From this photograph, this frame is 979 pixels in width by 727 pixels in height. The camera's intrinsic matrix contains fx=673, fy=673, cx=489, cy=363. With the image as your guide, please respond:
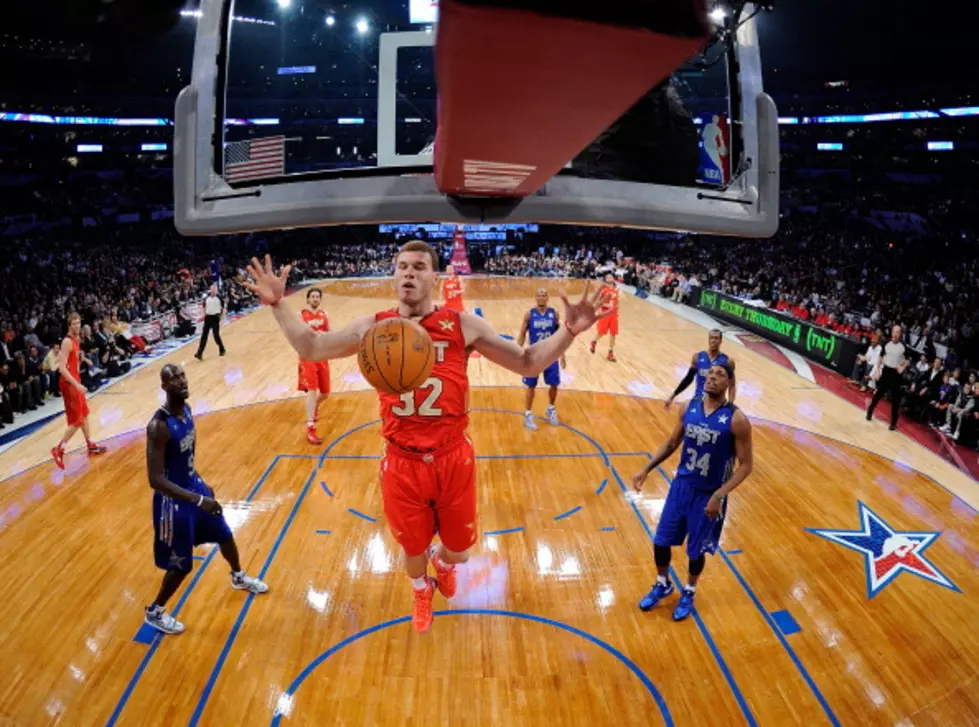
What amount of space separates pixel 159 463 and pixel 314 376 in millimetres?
3988

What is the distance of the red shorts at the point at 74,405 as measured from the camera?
772 centimetres

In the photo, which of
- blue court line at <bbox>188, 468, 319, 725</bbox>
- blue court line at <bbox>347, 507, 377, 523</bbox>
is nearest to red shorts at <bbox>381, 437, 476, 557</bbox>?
blue court line at <bbox>188, 468, 319, 725</bbox>

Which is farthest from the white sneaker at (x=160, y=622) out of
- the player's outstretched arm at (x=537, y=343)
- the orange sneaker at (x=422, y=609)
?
the player's outstretched arm at (x=537, y=343)

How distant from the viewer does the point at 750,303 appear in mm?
17750

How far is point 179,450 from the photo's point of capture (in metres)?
4.53

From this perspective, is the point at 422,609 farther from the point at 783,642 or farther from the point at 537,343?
the point at 783,642

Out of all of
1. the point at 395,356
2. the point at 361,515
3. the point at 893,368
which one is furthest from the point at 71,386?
the point at 893,368

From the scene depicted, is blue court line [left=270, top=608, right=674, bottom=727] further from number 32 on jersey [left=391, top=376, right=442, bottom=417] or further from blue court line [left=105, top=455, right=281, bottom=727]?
number 32 on jersey [left=391, top=376, right=442, bottom=417]

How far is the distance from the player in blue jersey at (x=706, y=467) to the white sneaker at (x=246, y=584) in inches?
121

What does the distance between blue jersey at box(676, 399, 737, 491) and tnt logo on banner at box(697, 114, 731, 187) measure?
7.32 ft

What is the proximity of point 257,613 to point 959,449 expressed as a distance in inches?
354

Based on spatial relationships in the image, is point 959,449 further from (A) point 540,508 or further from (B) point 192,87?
(B) point 192,87

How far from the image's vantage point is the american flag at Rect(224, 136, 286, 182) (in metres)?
2.68

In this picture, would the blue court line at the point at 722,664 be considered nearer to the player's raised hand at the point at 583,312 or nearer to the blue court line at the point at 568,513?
the blue court line at the point at 568,513
